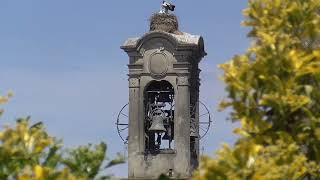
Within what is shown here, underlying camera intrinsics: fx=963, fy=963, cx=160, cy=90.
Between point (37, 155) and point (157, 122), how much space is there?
26.5 meters

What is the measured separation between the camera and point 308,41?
1199 cm

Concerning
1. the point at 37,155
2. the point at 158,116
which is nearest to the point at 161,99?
the point at 158,116


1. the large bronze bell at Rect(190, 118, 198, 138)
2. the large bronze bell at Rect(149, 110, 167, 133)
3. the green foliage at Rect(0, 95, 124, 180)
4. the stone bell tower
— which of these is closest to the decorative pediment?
the stone bell tower

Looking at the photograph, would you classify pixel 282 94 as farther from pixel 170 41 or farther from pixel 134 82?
pixel 134 82

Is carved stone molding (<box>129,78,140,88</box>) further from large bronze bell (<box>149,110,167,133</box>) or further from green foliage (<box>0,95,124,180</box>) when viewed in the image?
green foliage (<box>0,95,124,180</box>)

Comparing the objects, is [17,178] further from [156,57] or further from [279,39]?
[156,57]

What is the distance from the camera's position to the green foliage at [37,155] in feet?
38.9

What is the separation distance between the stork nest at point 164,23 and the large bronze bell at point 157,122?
3418 millimetres

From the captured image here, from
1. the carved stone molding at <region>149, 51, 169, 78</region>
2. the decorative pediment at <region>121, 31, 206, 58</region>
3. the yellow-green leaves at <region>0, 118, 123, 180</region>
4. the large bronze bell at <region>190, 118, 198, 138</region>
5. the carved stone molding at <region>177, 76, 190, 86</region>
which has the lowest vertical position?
the yellow-green leaves at <region>0, 118, 123, 180</region>

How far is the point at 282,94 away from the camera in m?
11.1

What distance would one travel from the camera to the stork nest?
39.2m

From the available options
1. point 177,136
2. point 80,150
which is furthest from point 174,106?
point 80,150

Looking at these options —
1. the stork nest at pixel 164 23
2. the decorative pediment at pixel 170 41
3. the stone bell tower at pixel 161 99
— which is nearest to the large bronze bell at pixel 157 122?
the stone bell tower at pixel 161 99

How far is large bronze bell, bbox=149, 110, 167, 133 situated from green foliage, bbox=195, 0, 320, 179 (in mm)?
26446
